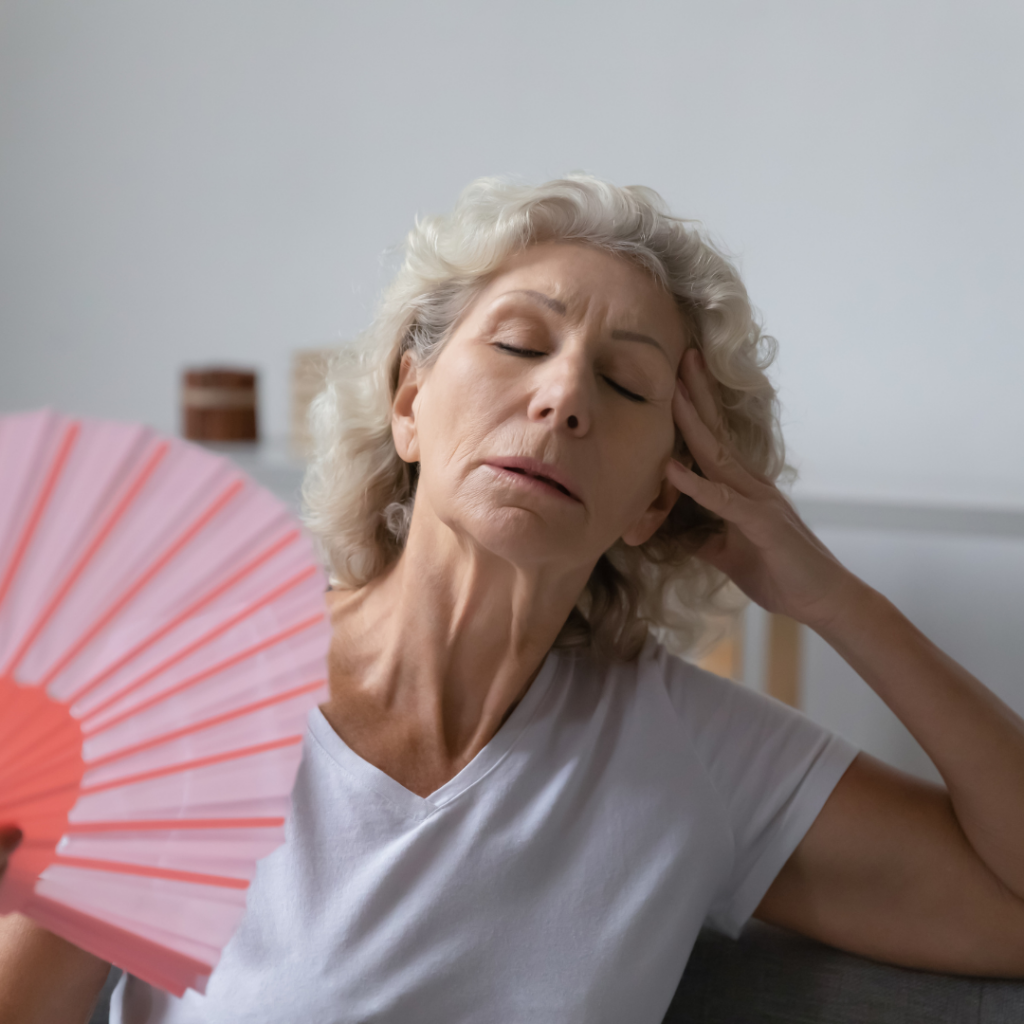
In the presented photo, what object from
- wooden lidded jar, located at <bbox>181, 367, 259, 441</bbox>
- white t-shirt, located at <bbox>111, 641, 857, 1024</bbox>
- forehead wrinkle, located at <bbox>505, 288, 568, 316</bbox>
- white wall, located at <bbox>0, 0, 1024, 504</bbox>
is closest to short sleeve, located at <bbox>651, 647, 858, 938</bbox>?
white t-shirt, located at <bbox>111, 641, 857, 1024</bbox>

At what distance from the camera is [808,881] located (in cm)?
123

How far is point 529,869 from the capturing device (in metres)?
1.13

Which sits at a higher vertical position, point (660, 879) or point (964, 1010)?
point (660, 879)

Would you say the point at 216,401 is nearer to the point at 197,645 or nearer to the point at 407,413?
the point at 407,413

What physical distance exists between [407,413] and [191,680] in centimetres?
59

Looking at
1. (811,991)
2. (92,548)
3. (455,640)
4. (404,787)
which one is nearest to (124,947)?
(92,548)

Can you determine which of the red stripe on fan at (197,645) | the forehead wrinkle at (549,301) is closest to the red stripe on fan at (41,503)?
the red stripe on fan at (197,645)

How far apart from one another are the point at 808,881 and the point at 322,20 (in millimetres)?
2548

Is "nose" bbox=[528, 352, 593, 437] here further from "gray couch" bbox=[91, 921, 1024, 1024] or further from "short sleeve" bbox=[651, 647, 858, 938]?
"gray couch" bbox=[91, 921, 1024, 1024]

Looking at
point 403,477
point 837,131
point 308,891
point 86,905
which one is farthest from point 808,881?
point 837,131

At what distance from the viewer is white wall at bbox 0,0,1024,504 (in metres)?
2.26

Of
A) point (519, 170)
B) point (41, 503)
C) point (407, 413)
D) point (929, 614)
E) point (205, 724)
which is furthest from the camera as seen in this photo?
point (519, 170)

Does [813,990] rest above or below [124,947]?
below

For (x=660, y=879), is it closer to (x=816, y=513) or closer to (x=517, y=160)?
(x=816, y=513)
